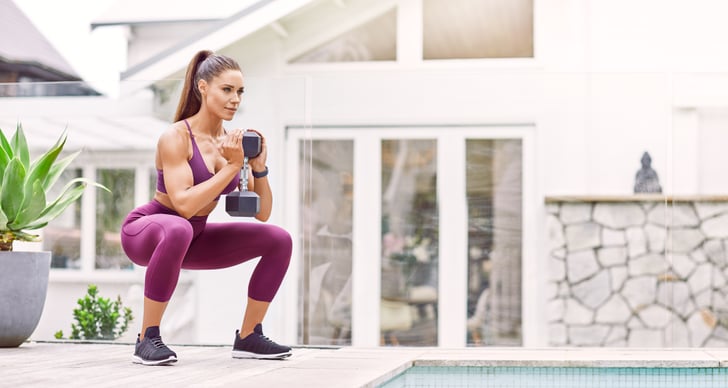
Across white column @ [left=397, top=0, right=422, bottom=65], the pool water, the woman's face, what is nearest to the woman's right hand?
the woman's face

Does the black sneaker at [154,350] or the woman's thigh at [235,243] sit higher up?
the woman's thigh at [235,243]

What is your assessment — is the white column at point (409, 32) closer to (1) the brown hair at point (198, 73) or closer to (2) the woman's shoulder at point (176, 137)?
(1) the brown hair at point (198, 73)

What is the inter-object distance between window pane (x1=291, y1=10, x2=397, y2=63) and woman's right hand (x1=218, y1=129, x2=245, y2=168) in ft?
16.1

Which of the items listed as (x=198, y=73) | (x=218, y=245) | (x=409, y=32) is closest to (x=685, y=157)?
(x=409, y=32)

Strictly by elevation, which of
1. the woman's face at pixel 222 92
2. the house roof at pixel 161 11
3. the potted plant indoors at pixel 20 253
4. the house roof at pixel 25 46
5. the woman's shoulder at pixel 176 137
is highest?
the house roof at pixel 25 46

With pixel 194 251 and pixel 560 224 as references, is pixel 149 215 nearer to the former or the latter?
pixel 194 251

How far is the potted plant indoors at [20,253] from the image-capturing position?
489cm

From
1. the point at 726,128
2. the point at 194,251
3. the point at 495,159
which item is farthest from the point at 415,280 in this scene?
the point at 194,251

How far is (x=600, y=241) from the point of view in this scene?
6.57m

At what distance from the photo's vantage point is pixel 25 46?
17484mm

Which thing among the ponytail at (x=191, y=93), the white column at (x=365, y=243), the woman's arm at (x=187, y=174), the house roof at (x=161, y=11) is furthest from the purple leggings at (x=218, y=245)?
the house roof at (x=161, y=11)

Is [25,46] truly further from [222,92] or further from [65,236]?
[222,92]

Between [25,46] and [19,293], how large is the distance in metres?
13.5

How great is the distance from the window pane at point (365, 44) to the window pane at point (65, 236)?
280 centimetres
